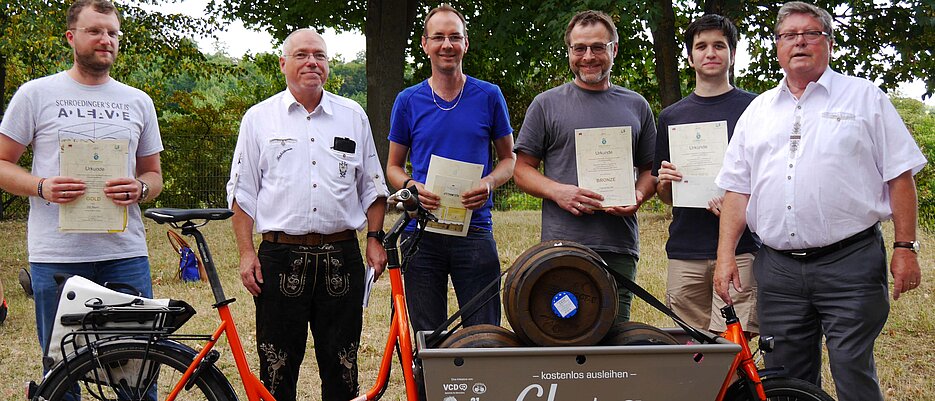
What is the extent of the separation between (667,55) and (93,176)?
11645mm

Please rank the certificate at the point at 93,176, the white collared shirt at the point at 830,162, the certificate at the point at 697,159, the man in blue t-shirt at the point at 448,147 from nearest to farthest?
the white collared shirt at the point at 830,162, the certificate at the point at 93,176, the certificate at the point at 697,159, the man in blue t-shirt at the point at 448,147

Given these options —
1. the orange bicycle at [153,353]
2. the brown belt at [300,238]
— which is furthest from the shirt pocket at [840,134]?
the brown belt at [300,238]

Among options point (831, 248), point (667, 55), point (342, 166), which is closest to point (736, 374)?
point (831, 248)

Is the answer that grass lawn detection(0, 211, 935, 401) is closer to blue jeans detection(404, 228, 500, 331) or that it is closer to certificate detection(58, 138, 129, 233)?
blue jeans detection(404, 228, 500, 331)

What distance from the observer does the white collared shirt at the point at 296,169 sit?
3.89 m

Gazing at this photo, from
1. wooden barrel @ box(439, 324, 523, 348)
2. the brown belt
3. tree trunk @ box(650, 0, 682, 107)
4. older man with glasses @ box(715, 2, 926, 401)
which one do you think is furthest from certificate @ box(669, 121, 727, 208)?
tree trunk @ box(650, 0, 682, 107)

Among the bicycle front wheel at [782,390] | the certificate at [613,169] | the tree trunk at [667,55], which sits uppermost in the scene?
the tree trunk at [667,55]

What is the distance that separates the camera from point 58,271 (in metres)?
3.78

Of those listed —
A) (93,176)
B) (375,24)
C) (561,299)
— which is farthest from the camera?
(375,24)

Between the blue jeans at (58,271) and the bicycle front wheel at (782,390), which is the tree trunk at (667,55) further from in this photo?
the blue jeans at (58,271)

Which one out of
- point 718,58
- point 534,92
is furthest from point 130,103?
point 534,92

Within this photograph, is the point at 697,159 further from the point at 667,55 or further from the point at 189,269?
the point at 667,55

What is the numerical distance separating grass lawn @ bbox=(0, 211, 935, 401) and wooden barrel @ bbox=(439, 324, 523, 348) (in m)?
2.45

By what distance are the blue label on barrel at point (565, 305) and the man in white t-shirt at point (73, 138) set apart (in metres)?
A: 1.99
